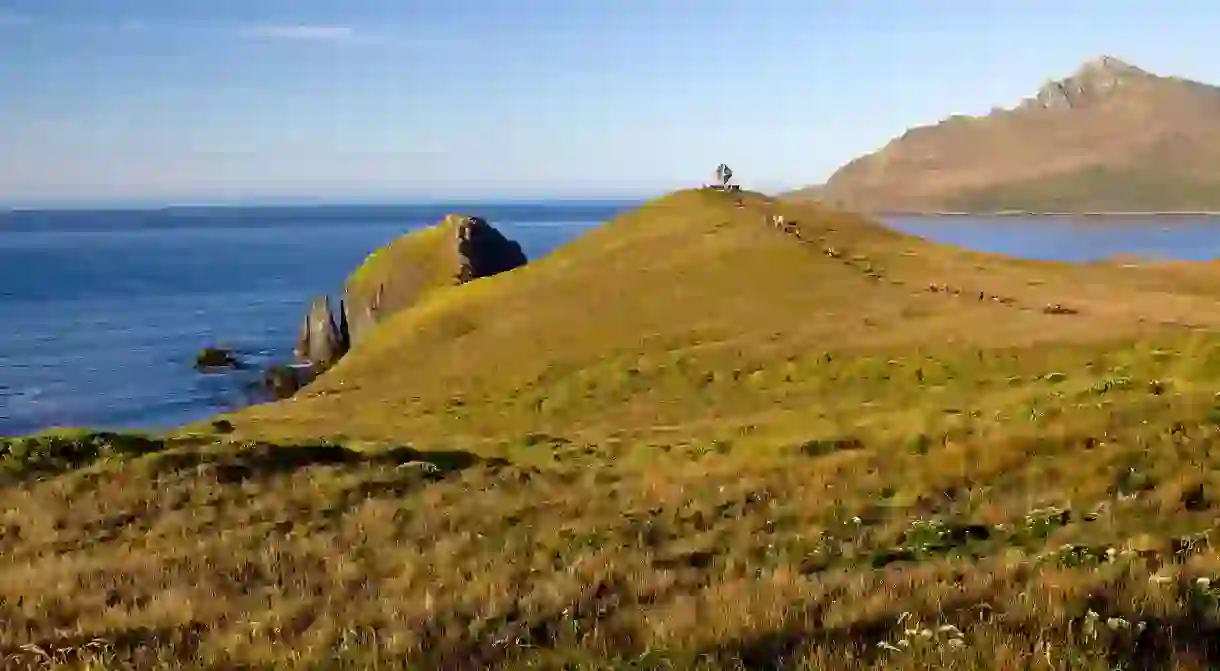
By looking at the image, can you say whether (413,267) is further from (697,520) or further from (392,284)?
(697,520)

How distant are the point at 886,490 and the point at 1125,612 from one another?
7.15 meters

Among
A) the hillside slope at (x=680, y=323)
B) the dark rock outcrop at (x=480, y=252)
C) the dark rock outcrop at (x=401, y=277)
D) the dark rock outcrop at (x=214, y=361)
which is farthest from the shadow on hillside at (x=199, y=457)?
the dark rock outcrop at (x=214, y=361)

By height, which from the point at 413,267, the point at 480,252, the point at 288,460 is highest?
the point at 480,252

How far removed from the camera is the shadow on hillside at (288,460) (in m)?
18.5

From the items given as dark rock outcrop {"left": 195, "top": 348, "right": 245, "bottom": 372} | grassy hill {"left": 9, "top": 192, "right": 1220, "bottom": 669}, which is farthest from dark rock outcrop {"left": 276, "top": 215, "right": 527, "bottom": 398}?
grassy hill {"left": 9, "top": 192, "right": 1220, "bottom": 669}

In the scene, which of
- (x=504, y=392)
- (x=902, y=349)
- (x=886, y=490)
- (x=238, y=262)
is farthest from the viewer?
(x=238, y=262)

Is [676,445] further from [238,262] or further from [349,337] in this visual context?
[238,262]

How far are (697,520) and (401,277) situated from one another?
218 ft

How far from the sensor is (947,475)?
1500 centimetres

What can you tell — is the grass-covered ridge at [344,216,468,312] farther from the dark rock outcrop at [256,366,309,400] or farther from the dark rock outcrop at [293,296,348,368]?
the dark rock outcrop at [256,366,309,400]

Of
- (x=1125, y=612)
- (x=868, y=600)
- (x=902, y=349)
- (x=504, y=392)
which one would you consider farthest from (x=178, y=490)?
(x=902, y=349)

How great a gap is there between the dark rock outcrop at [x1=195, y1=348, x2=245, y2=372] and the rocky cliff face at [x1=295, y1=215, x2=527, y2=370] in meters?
5.74

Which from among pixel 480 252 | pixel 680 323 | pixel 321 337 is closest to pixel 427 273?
pixel 480 252

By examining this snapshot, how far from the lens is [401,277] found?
253ft
